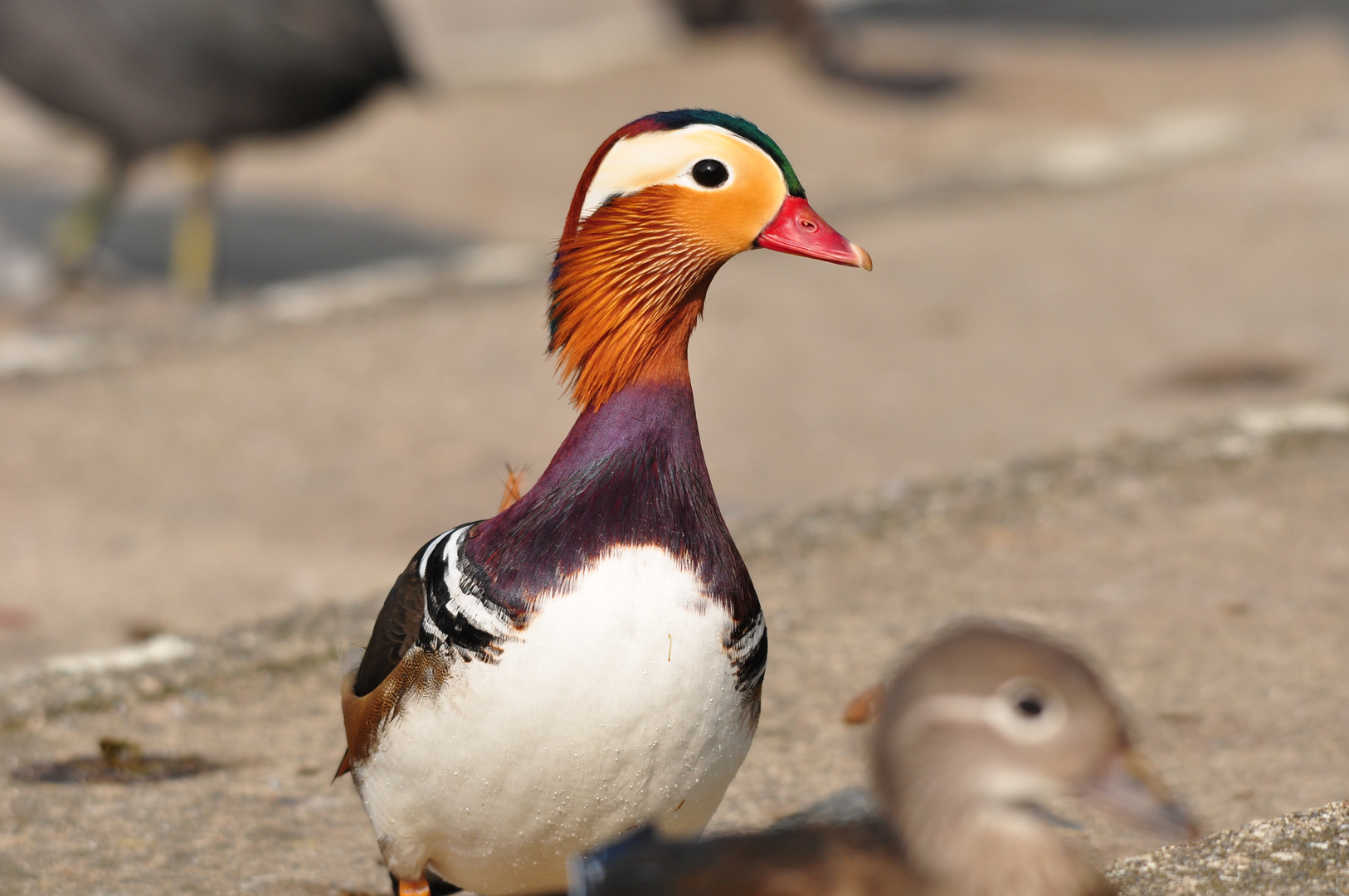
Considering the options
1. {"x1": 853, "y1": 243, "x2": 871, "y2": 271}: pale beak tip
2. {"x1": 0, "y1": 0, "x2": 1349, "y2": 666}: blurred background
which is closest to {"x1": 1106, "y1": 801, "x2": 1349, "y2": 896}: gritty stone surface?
{"x1": 853, "y1": 243, "x2": 871, "y2": 271}: pale beak tip

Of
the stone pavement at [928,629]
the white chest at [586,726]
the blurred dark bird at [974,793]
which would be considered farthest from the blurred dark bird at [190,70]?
the blurred dark bird at [974,793]

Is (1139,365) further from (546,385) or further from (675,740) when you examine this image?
(675,740)

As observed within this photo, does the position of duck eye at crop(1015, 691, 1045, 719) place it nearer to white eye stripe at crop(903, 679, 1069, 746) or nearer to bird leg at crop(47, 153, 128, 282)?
white eye stripe at crop(903, 679, 1069, 746)

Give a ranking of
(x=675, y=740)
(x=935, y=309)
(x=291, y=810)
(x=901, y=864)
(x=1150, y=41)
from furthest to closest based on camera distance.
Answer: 1. (x=1150, y=41)
2. (x=935, y=309)
3. (x=291, y=810)
4. (x=675, y=740)
5. (x=901, y=864)

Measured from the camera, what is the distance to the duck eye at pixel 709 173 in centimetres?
260

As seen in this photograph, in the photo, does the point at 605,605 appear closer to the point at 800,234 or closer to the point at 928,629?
the point at 800,234

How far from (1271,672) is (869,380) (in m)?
2.51

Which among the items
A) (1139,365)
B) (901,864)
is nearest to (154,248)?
(1139,365)

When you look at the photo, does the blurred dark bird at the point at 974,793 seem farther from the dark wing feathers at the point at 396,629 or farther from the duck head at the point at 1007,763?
the dark wing feathers at the point at 396,629

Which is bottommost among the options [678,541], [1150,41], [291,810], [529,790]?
[291,810]

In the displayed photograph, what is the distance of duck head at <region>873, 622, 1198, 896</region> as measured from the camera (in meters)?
2.03

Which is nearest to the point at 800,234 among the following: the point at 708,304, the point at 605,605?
the point at 605,605

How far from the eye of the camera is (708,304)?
6.72m

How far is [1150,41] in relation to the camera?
36.7 ft
